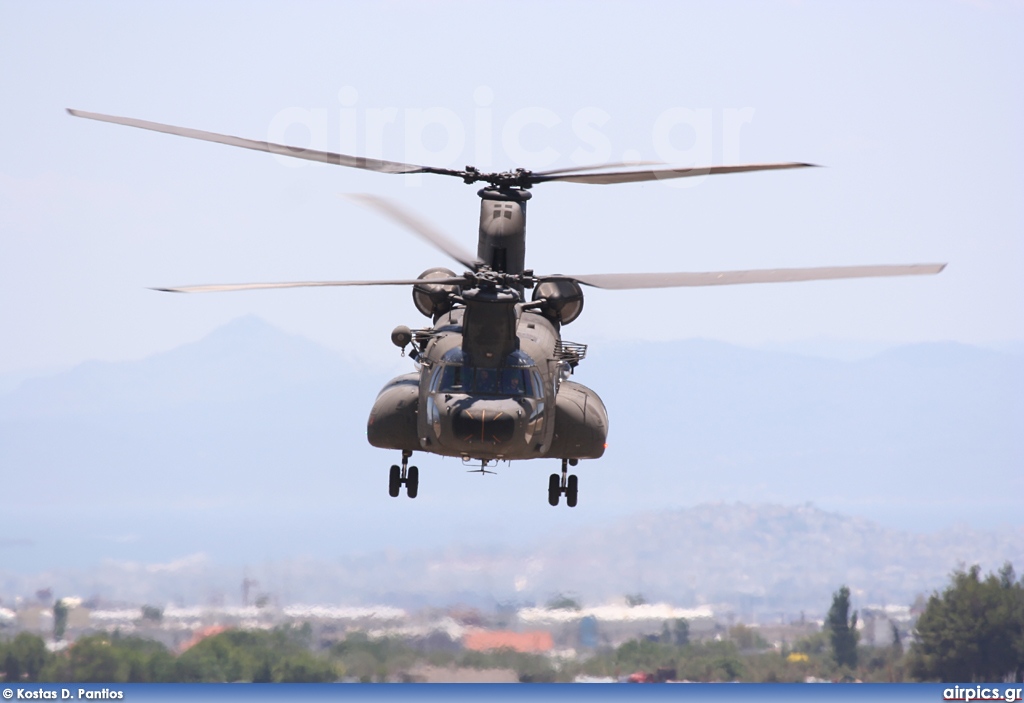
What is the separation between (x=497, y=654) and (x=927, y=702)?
85.4 ft

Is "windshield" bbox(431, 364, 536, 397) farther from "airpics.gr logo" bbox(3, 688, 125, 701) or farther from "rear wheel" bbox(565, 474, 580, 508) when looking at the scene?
"airpics.gr logo" bbox(3, 688, 125, 701)

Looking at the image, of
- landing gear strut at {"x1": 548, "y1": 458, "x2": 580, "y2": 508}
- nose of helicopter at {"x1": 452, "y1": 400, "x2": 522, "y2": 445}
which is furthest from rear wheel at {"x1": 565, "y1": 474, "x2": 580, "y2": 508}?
nose of helicopter at {"x1": 452, "y1": 400, "x2": 522, "y2": 445}

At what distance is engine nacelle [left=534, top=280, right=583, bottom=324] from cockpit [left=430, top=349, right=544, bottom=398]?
9.98ft

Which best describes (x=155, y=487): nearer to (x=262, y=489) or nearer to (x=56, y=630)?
(x=262, y=489)

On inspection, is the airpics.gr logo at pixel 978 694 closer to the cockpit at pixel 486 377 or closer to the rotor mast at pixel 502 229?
the rotor mast at pixel 502 229

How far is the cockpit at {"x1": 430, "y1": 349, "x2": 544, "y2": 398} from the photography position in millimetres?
27953

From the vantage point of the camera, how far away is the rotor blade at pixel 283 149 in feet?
86.6

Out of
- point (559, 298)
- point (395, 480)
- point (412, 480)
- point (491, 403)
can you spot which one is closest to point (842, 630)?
point (412, 480)

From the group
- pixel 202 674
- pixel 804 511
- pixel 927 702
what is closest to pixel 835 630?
pixel 927 702

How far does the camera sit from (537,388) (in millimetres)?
28531

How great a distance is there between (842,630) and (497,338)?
49.6 m

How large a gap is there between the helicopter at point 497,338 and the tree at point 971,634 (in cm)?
4297

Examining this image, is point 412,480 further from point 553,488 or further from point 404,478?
point 553,488

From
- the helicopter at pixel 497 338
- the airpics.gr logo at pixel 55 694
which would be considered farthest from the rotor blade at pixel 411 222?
the airpics.gr logo at pixel 55 694
